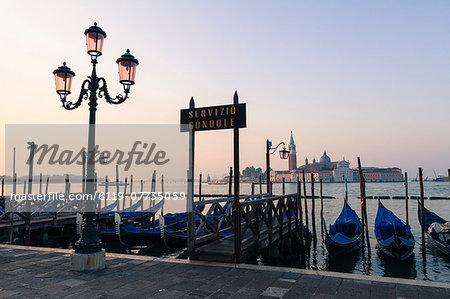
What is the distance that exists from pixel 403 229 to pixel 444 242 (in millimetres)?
1784

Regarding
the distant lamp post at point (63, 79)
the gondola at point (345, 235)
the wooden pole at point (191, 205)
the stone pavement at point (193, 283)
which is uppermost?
the distant lamp post at point (63, 79)

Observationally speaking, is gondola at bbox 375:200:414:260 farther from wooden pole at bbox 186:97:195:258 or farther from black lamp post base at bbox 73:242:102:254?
black lamp post base at bbox 73:242:102:254

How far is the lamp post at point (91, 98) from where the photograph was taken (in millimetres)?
6320

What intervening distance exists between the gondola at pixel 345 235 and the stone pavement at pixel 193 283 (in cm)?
928

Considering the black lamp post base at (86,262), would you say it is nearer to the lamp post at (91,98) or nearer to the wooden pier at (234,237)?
the lamp post at (91,98)

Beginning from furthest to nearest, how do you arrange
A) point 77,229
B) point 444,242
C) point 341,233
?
point 77,229, point 341,233, point 444,242

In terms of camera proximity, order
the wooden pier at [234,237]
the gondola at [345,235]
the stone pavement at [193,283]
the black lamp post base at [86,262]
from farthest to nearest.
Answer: the gondola at [345,235], the wooden pier at [234,237], the black lamp post base at [86,262], the stone pavement at [193,283]

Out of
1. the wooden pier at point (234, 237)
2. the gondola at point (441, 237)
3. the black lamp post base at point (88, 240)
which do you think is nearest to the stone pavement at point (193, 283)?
the wooden pier at point (234, 237)

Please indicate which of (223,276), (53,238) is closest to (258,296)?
(223,276)

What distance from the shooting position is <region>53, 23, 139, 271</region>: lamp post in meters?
6.32

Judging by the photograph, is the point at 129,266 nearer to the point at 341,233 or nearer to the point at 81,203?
the point at 341,233

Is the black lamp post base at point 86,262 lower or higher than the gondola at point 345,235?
higher

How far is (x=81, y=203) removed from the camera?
2109 centimetres

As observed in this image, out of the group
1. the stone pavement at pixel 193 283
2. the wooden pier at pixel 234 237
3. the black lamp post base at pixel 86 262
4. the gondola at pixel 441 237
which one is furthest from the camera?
the gondola at pixel 441 237
